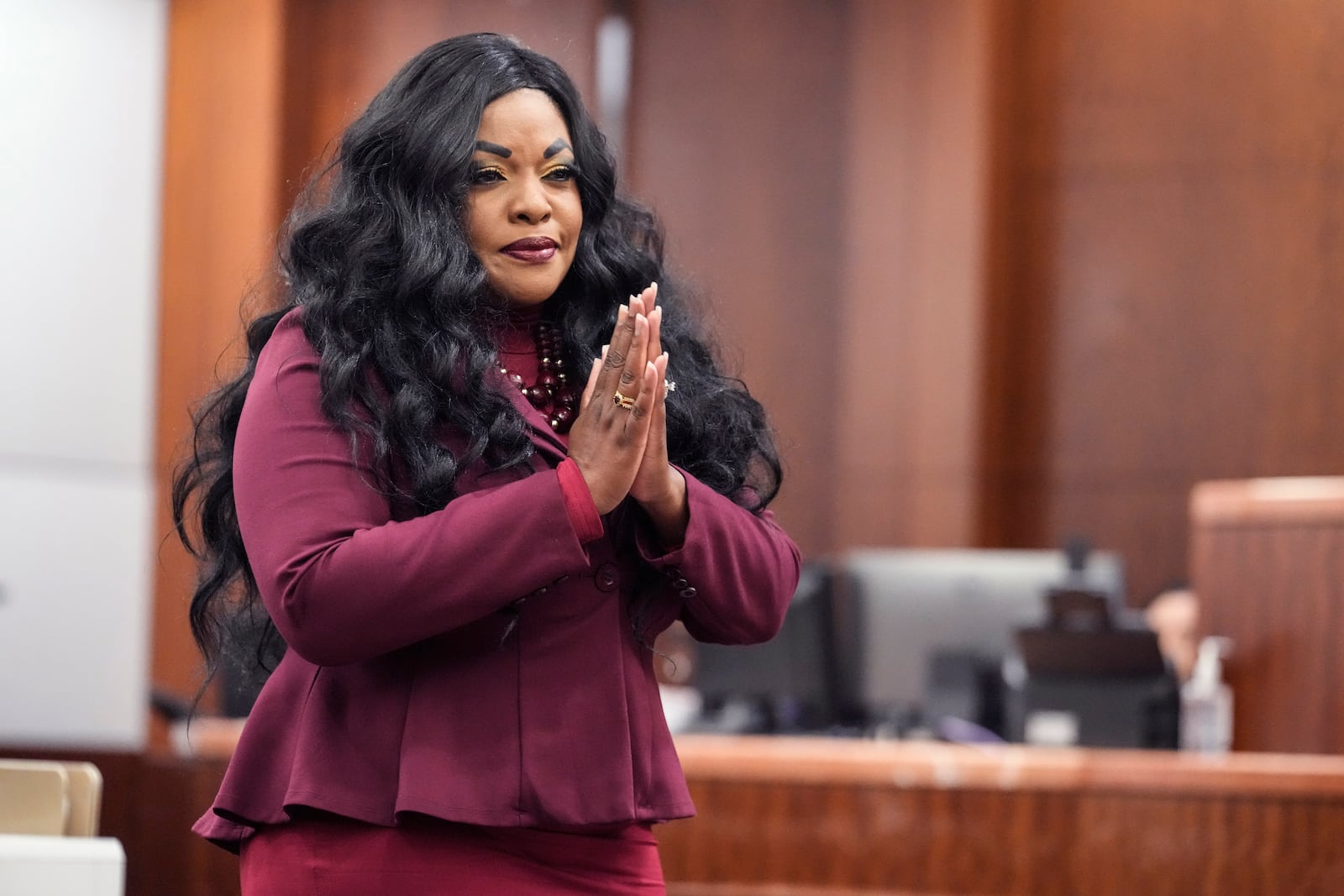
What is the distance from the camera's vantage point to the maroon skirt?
131 cm

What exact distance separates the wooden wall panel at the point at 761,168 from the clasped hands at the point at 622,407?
5383 mm

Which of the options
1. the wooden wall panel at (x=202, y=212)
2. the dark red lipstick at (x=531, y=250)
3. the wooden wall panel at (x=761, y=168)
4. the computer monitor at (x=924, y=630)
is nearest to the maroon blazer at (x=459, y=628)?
the dark red lipstick at (x=531, y=250)

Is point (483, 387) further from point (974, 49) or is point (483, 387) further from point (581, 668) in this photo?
point (974, 49)

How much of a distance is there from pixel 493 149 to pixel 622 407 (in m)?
0.29

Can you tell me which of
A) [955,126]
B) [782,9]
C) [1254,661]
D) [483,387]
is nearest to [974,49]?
[955,126]

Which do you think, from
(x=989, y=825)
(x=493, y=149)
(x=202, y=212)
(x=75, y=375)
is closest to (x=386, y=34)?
(x=202, y=212)

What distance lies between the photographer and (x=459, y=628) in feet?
4.43

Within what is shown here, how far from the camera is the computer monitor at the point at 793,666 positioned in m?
3.93

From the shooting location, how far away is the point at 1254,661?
11.7 feet

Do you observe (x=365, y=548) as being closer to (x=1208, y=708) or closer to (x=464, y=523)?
(x=464, y=523)

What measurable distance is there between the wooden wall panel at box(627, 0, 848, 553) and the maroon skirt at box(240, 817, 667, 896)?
539cm

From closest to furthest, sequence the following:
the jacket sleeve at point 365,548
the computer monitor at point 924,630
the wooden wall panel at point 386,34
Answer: the jacket sleeve at point 365,548, the computer monitor at point 924,630, the wooden wall panel at point 386,34

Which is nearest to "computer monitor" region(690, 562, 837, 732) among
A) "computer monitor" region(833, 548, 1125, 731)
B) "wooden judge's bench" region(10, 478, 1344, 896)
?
"computer monitor" region(833, 548, 1125, 731)

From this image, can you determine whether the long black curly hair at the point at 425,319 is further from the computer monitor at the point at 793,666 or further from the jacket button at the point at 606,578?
the computer monitor at the point at 793,666
